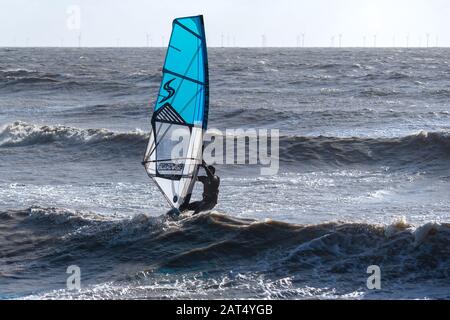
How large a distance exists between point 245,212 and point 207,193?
2226 mm

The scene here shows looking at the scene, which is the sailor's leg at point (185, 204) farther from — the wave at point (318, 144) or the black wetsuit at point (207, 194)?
the wave at point (318, 144)

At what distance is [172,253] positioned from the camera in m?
12.6

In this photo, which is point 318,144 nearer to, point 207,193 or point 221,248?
point 207,193

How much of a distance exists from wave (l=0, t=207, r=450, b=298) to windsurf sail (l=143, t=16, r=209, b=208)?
104 centimetres

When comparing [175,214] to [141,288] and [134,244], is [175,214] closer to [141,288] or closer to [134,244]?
[134,244]

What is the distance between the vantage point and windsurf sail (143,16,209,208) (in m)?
12.1

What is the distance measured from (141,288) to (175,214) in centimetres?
349

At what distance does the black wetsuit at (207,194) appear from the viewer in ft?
42.1

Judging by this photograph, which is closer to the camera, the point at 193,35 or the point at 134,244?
the point at 193,35

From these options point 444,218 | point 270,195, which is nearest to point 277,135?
point 270,195

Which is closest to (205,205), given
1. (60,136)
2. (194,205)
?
(194,205)

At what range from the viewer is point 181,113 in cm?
1234

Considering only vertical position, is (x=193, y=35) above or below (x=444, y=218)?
above

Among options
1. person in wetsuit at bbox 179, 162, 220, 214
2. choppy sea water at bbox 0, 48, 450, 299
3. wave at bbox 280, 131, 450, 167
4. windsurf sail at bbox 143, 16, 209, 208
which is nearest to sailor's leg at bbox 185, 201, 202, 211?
person in wetsuit at bbox 179, 162, 220, 214
